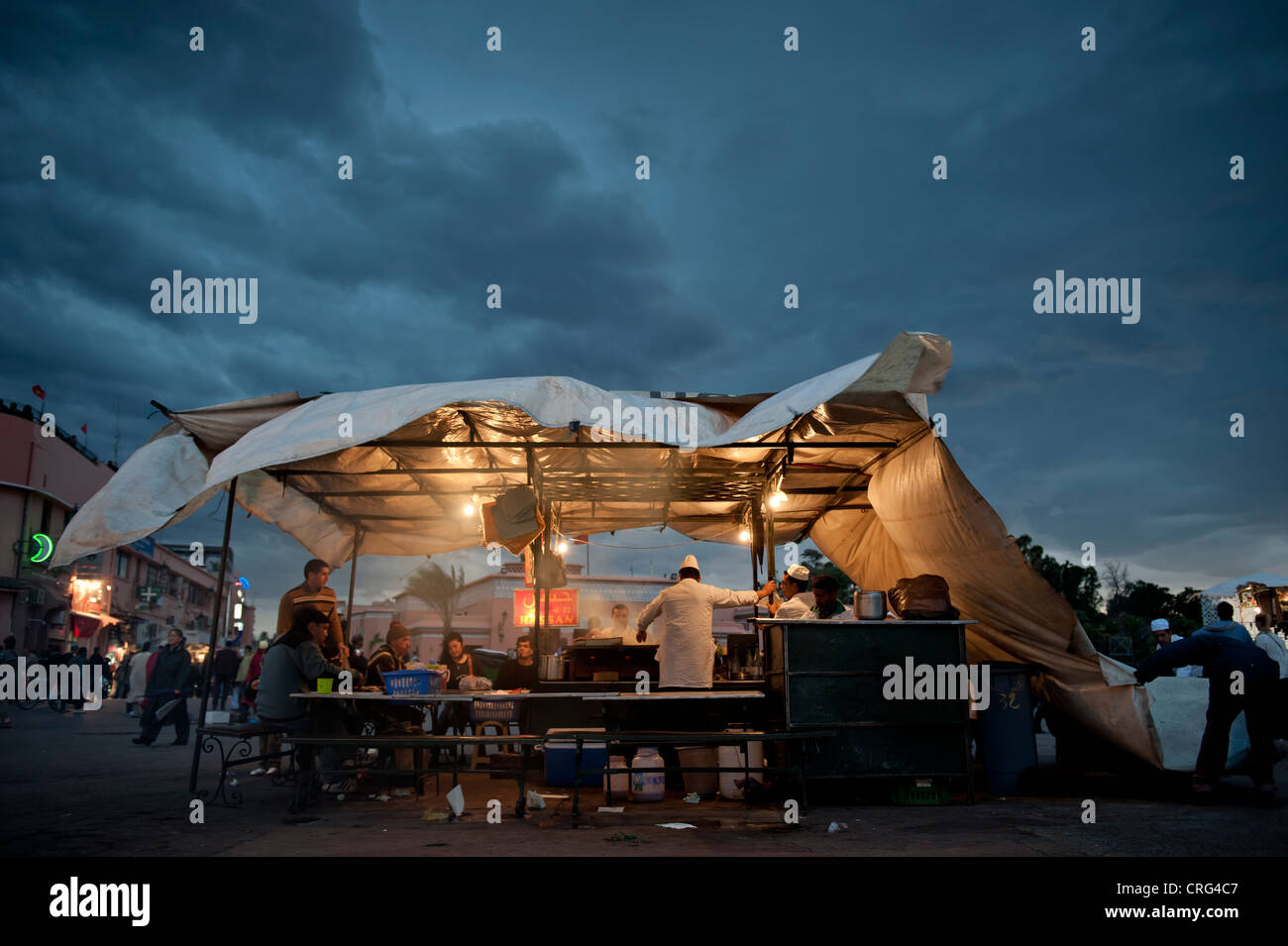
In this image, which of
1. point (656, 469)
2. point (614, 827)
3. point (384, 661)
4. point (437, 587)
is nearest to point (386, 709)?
point (384, 661)

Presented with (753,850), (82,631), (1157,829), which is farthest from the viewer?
(82,631)

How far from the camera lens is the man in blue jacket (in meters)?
7.25

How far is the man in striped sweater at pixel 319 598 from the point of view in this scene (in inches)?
330

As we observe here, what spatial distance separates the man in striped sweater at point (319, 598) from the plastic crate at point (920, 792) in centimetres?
583

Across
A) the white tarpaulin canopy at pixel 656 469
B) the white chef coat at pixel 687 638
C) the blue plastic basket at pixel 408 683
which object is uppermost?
the white tarpaulin canopy at pixel 656 469

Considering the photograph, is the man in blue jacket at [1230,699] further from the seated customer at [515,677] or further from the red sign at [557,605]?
the red sign at [557,605]

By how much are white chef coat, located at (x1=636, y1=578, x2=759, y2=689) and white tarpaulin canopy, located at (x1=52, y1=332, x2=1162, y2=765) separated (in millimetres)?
1559

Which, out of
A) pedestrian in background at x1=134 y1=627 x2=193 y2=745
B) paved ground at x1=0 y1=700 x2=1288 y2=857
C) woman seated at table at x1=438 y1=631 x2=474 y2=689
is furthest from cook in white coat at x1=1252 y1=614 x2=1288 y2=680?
pedestrian in background at x1=134 y1=627 x2=193 y2=745

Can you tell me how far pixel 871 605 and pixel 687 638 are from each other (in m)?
1.81

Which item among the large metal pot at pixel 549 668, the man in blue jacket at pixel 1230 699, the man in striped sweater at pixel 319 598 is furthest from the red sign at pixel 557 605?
the man in blue jacket at pixel 1230 699
